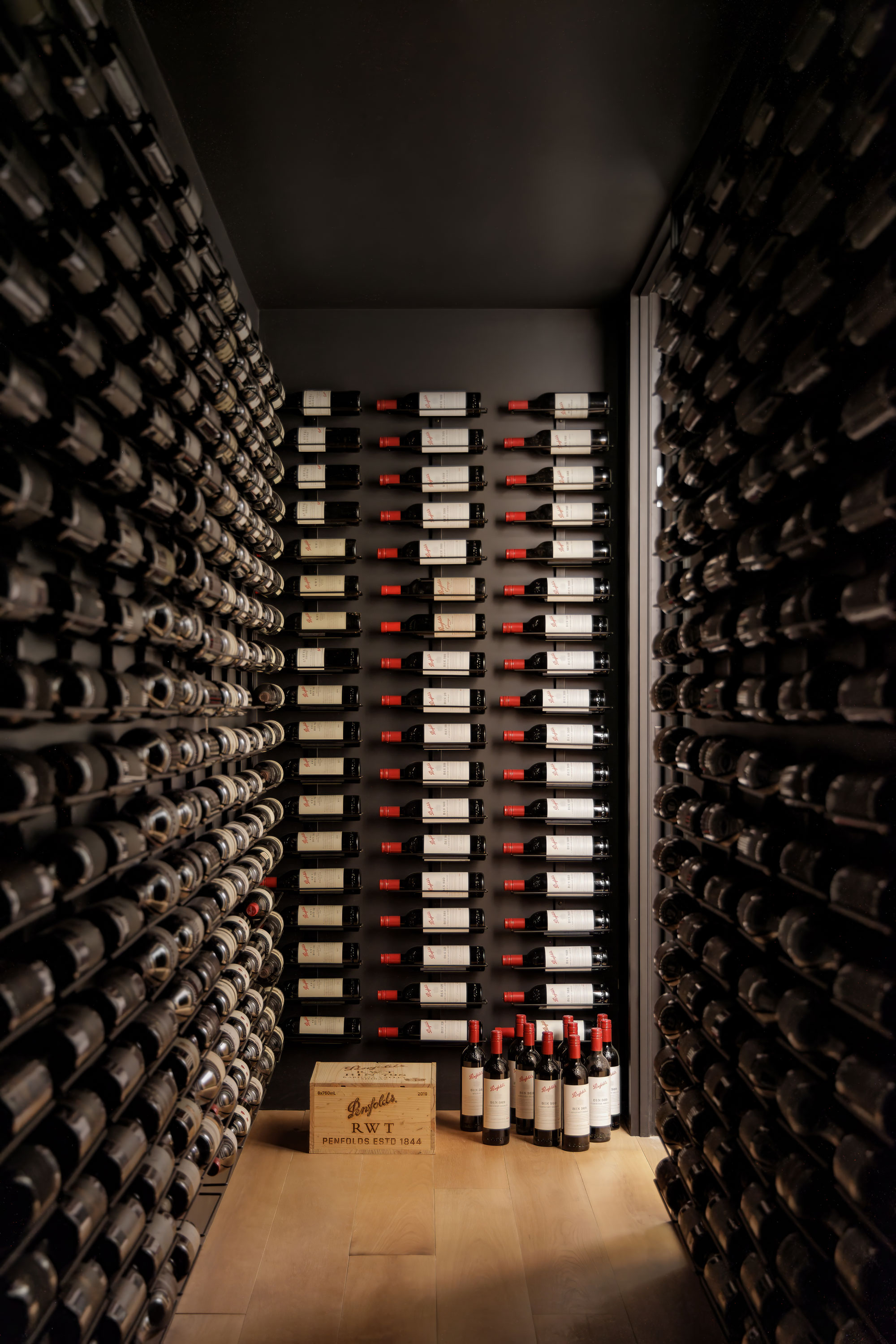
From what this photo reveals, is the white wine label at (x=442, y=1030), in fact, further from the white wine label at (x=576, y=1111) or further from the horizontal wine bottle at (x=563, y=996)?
the white wine label at (x=576, y=1111)

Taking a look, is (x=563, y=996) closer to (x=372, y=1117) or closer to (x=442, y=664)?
(x=372, y=1117)

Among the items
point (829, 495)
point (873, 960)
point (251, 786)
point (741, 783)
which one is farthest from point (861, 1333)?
point (251, 786)

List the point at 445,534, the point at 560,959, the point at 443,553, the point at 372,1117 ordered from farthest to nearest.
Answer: the point at 445,534, the point at 443,553, the point at 560,959, the point at 372,1117

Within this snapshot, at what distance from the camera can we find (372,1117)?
304 cm

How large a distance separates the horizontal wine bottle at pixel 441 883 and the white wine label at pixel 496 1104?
29.1 inches

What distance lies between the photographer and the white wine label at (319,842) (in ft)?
11.5

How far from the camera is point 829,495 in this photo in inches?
57.8

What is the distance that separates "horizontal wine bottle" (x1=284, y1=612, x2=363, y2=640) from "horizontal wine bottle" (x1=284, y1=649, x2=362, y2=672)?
9cm

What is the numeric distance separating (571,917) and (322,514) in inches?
81.6

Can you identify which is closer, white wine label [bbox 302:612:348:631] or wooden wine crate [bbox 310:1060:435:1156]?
wooden wine crate [bbox 310:1060:435:1156]

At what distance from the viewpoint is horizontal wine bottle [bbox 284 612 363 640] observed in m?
3.56

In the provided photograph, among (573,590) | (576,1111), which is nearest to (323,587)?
(573,590)

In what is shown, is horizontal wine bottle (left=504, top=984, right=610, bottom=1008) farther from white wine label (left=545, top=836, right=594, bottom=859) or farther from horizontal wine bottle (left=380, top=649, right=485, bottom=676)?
horizontal wine bottle (left=380, top=649, right=485, bottom=676)

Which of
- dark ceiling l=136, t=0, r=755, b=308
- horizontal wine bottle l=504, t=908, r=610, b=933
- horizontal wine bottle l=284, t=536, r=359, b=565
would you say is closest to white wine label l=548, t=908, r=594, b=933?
horizontal wine bottle l=504, t=908, r=610, b=933
